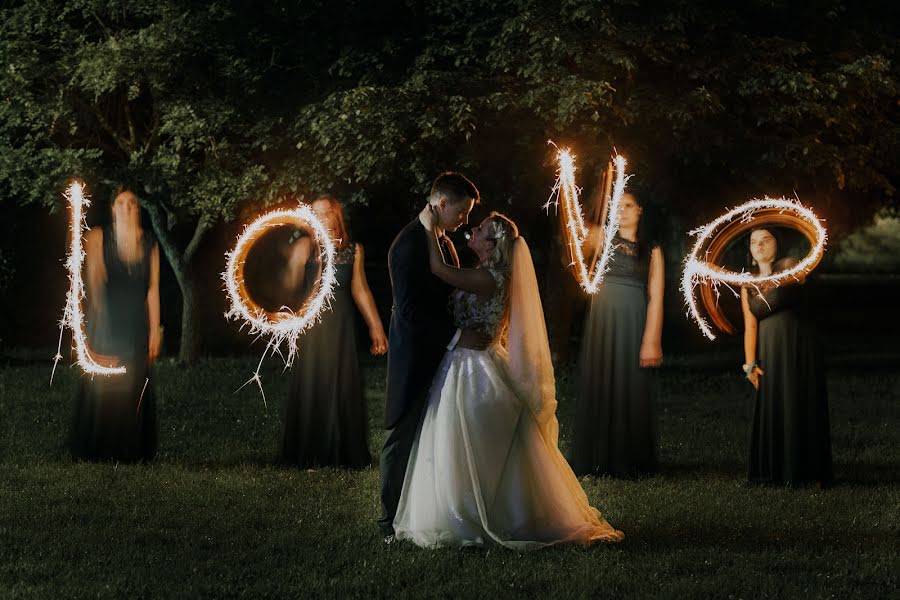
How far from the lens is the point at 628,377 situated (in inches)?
499

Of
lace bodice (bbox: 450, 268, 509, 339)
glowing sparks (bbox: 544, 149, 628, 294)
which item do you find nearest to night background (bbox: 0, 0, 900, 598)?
lace bodice (bbox: 450, 268, 509, 339)

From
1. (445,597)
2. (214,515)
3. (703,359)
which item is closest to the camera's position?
(445,597)

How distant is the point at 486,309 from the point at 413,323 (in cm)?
49

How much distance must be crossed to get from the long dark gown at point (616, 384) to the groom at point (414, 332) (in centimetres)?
348

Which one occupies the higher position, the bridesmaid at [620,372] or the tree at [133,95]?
the tree at [133,95]

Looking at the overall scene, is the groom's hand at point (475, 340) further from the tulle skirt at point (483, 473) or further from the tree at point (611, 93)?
the tree at point (611, 93)

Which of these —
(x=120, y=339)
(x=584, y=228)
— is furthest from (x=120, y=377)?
(x=584, y=228)

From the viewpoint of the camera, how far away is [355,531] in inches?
388

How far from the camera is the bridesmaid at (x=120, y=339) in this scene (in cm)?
1284

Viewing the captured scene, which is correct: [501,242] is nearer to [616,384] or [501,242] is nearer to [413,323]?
[413,323]

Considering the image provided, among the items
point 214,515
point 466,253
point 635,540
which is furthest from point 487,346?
point 466,253

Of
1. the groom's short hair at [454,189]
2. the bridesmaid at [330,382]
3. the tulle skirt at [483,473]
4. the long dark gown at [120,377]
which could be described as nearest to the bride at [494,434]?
the tulle skirt at [483,473]

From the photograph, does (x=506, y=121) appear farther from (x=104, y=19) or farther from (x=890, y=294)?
(x=890, y=294)

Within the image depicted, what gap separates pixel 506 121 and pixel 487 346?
1082cm
